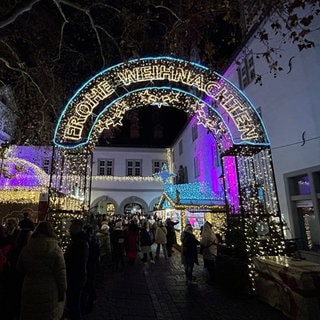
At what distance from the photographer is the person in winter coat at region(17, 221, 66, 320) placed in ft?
11.3

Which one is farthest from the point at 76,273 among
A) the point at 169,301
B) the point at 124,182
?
the point at 124,182

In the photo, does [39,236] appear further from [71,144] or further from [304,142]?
[304,142]

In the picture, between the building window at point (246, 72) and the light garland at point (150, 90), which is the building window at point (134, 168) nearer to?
the building window at point (246, 72)

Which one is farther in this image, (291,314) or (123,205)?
(123,205)

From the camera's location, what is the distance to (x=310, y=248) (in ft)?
30.3

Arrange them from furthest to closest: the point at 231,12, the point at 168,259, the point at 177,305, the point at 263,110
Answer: the point at 168,259 → the point at 263,110 → the point at 231,12 → the point at 177,305

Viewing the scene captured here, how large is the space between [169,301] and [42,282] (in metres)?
3.72

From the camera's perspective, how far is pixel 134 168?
34781mm

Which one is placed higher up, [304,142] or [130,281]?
[304,142]

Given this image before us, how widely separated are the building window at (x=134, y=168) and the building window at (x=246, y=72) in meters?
22.3

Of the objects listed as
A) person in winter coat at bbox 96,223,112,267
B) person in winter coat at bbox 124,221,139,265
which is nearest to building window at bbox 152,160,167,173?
person in winter coat at bbox 124,221,139,265

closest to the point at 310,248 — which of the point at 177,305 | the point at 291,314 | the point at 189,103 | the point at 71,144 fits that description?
the point at 291,314

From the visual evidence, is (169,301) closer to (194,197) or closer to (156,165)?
(194,197)

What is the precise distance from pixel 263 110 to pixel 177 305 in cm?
909
